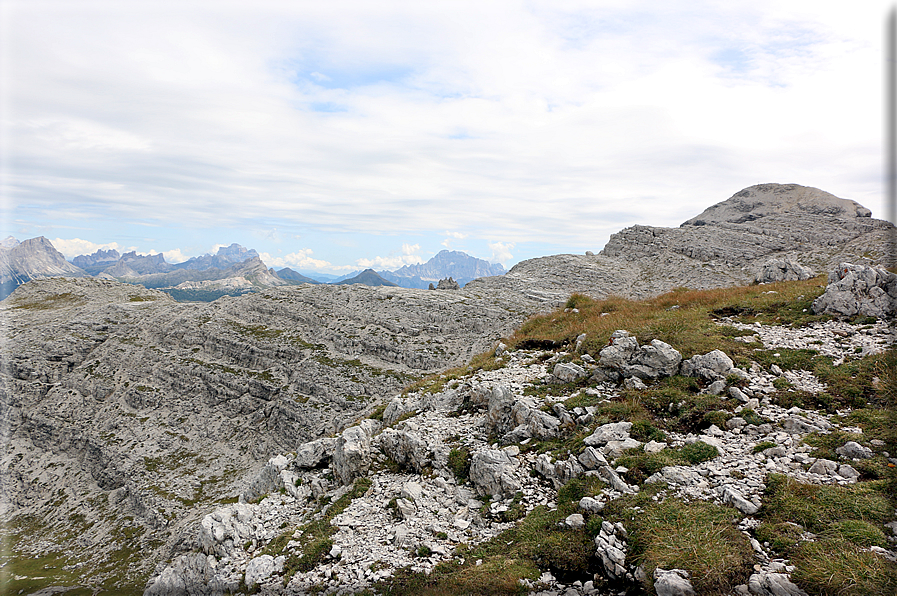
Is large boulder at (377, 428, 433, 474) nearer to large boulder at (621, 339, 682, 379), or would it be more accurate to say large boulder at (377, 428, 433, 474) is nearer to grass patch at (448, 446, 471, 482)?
grass patch at (448, 446, 471, 482)

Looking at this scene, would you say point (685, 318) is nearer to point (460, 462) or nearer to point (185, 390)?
point (460, 462)

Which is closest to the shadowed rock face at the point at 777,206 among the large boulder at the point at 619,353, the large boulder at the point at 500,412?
the large boulder at the point at 619,353

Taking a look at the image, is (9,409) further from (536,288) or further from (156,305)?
(536,288)

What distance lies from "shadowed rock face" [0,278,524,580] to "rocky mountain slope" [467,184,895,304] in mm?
20358

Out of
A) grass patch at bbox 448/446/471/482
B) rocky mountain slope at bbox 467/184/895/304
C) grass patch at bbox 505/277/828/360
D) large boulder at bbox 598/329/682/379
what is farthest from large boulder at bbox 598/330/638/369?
rocky mountain slope at bbox 467/184/895/304

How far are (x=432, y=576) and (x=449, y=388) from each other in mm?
11323

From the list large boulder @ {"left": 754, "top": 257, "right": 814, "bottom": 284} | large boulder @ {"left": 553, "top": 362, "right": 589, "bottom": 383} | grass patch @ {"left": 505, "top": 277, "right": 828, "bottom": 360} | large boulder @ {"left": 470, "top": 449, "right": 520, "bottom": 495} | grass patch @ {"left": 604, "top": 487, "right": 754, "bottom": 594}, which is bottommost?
large boulder @ {"left": 470, "top": 449, "right": 520, "bottom": 495}

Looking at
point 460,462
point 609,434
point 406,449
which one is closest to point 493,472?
point 460,462

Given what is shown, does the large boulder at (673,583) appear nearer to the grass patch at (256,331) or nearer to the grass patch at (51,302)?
the grass patch at (256,331)

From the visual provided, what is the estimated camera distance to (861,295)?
1719 centimetres

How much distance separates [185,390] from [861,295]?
80.4 m

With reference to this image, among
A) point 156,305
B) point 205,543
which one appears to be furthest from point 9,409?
point 205,543

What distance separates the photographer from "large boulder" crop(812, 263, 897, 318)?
1655 cm

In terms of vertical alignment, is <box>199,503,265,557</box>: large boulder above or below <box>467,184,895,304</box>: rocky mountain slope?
below
